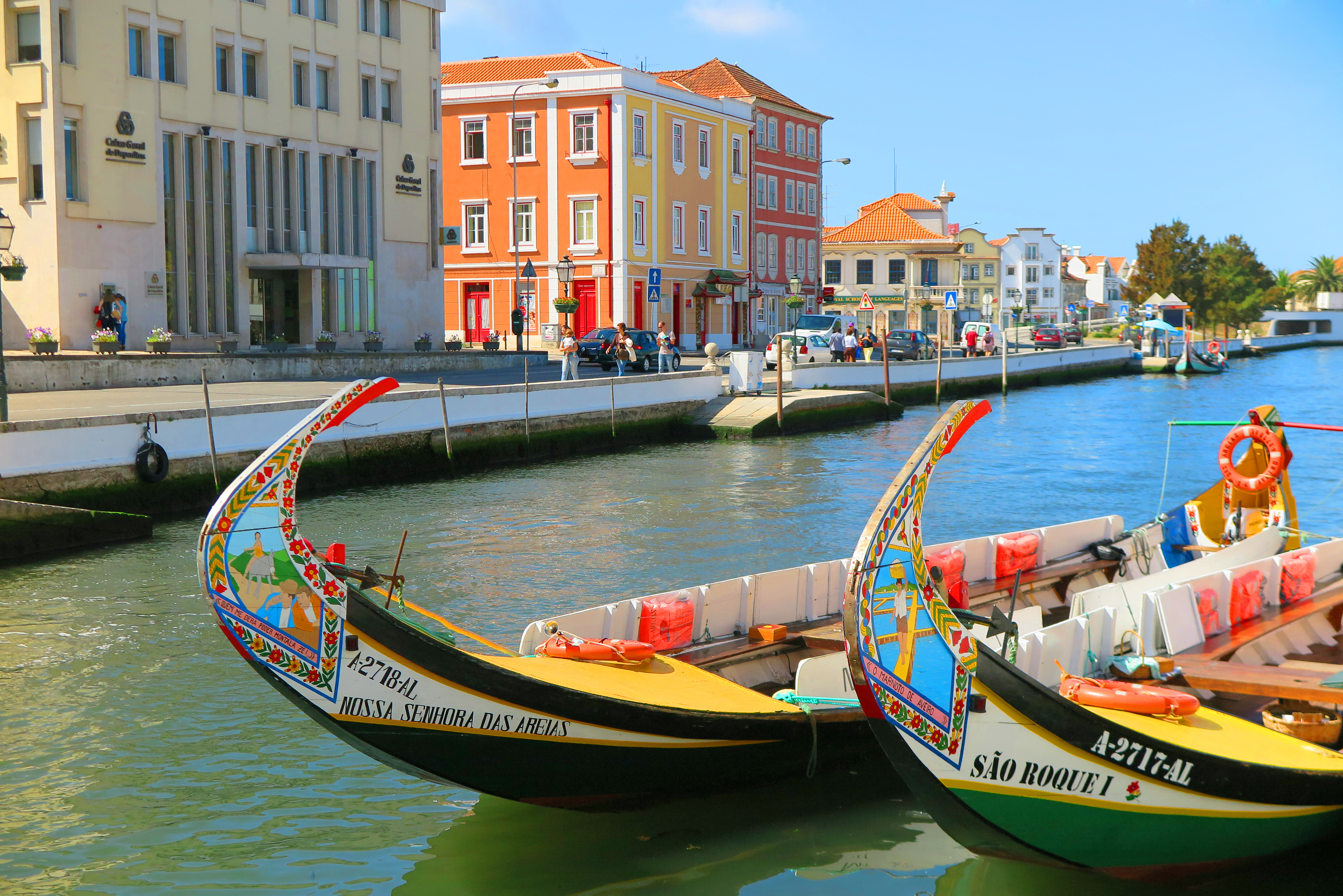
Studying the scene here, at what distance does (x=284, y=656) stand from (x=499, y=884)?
1.76 m

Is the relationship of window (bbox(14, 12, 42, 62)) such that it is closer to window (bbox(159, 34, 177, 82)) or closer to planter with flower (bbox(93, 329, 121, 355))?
window (bbox(159, 34, 177, 82))

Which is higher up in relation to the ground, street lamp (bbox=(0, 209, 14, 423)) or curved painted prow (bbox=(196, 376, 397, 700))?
street lamp (bbox=(0, 209, 14, 423))

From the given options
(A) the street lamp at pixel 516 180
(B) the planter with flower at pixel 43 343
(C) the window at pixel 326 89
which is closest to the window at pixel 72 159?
(B) the planter with flower at pixel 43 343

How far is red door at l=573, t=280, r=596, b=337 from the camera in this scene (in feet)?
168

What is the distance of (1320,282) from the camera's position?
12019 cm

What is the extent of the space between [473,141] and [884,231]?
35.3m

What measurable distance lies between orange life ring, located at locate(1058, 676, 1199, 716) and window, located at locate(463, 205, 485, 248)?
46769 mm

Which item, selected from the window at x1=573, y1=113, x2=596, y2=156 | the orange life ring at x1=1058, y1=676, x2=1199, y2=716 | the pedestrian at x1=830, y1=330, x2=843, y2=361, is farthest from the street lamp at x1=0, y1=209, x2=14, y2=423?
the window at x1=573, y1=113, x2=596, y2=156

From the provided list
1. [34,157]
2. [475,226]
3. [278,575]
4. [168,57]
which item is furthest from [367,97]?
[278,575]

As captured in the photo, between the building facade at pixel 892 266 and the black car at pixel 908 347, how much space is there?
26467mm

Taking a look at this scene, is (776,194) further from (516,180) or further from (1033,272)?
(1033,272)

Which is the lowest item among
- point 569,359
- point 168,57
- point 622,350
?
point 569,359

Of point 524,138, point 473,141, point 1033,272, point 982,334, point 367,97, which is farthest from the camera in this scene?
point 1033,272

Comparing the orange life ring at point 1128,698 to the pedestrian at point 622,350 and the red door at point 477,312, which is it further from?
the red door at point 477,312
